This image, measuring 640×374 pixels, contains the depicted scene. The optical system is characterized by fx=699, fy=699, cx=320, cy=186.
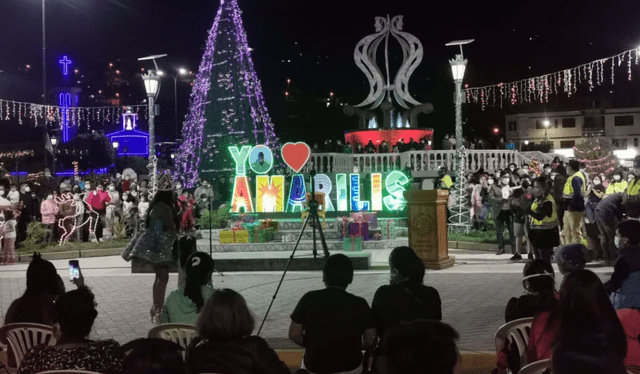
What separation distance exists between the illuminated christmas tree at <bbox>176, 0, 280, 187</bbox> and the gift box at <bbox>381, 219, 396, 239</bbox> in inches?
487

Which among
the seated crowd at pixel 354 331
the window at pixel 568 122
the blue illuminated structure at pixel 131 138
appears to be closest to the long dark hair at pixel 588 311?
the seated crowd at pixel 354 331

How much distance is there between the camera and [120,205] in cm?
2247

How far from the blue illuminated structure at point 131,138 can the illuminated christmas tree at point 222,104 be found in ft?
168

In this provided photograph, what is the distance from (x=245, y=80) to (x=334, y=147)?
5.01 m

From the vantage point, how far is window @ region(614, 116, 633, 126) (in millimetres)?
76250

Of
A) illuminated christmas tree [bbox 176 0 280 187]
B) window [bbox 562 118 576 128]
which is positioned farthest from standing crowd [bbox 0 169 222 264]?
window [bbox 562 118 576 128]

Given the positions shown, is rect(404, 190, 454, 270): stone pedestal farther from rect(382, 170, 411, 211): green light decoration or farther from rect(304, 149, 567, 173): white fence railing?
rect(304, 149, 567, 173): white fence railing

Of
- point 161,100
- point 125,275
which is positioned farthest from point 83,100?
point 125,275

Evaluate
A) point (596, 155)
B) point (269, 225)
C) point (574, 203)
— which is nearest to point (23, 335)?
point (574, 203)

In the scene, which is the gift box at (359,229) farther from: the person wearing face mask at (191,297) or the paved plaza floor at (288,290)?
the person wearing face mask at (191,297)

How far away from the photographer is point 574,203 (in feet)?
44.5

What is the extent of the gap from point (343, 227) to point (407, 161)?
8818 mm

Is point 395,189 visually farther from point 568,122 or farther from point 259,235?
point 568,122

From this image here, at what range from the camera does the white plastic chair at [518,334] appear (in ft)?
16.0
